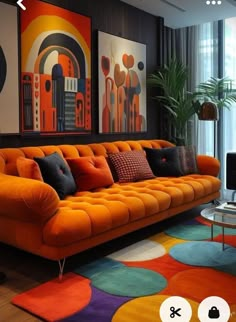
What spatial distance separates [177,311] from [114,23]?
3.58m

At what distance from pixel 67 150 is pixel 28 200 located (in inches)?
51.4

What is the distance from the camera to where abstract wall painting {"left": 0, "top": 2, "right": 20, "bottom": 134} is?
320 centimetres

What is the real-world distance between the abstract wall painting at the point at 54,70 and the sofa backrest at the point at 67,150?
0.26m

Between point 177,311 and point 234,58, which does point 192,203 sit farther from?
point 234,58

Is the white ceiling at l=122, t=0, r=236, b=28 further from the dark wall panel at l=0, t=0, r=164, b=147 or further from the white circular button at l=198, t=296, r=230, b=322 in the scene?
the white circular button at l=198, t=296, r=230, b=322

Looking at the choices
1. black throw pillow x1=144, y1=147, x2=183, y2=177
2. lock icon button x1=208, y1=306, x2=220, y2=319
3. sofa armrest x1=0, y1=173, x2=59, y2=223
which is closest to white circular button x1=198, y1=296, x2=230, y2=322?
lock icon button x1=208, y1=306, x2=220, y2=319

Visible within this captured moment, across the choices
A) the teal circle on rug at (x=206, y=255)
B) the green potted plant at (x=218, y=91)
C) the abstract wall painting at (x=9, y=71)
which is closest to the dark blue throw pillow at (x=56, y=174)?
the abstract wall painting at (x=9, y=71)

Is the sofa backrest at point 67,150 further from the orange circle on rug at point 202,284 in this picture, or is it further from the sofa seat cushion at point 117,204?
the orange circle on rug at point 202,284

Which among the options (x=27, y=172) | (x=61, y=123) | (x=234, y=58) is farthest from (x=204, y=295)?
(x=234, y=58)

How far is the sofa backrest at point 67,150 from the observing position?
3.00m

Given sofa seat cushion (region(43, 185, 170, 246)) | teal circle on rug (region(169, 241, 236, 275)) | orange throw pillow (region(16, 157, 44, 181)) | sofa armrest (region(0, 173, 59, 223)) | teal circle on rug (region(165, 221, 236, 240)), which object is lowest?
teal circle on rug (region(169, 241, 236, 275))

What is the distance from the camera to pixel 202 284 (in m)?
2.32

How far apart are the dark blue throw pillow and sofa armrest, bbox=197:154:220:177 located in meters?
1.83

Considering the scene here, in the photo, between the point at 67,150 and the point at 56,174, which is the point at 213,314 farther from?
the point at 67,150
